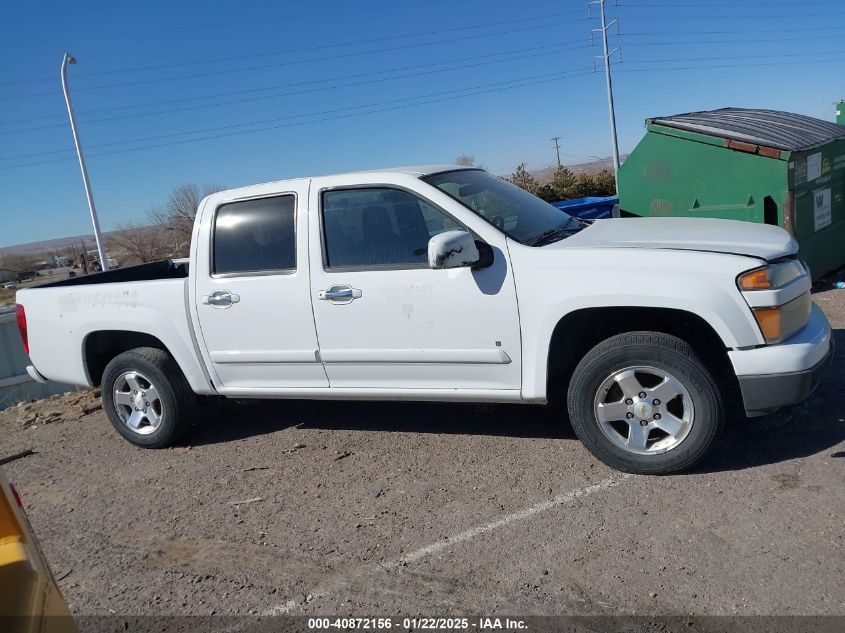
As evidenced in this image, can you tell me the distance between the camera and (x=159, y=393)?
17.0 ft

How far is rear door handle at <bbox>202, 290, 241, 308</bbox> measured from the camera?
4699mm

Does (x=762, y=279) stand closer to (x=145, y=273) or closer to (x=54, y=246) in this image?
(x=145, y=273)

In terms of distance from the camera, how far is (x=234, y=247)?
4816mm

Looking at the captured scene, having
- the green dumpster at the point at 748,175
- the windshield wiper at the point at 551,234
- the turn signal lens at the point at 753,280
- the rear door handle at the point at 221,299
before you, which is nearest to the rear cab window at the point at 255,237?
the rear door handle at the point at 221,299

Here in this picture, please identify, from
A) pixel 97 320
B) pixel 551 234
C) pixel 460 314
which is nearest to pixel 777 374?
pixel 551 234

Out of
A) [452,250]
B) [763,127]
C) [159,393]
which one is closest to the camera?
[452,250]

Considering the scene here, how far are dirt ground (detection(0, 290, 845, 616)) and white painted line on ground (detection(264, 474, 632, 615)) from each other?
0.04 feet

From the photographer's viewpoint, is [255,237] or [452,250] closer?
[452,250]

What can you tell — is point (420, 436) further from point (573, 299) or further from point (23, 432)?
point (23, 432)

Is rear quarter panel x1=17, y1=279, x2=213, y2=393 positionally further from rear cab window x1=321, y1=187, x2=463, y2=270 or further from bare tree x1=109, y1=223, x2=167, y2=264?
bare tree x1=109, y1=223, x2=167, y2=264

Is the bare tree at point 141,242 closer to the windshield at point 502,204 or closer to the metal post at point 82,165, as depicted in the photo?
the metal post at point 82,165

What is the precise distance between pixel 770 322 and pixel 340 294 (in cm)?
240

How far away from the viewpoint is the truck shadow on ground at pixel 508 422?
4.03m

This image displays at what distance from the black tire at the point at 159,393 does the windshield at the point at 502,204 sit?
238 centimetres
